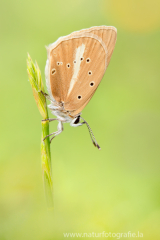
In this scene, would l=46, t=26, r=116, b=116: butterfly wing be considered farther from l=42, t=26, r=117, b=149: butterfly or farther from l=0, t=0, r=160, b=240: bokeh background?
l=0, t=0, r=160, b=240: bokeh background

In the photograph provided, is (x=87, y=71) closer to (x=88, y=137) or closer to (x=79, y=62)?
(x=79, y=62)

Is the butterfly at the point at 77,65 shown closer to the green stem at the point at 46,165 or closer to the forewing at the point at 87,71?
the forewing at the point at 87,71

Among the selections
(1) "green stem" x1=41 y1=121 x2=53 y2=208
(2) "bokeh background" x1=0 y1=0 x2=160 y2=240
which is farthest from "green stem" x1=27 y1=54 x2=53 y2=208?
(2) "bokeh background" x1=0 y1=0 x2=160 y2=240

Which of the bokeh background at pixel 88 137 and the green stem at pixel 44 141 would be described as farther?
the bokeh background at pixel 88 137

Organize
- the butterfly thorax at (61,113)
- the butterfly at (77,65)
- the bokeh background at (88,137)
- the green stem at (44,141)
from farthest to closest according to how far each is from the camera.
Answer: the bokeh background at (88,137), the butterfly thorax at (61,113), the butterfly at (77,65), the green stem at (44,141)

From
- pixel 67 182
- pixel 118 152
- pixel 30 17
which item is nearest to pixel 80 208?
pixel 67 182

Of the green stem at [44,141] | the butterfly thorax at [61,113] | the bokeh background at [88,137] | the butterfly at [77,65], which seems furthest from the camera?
the bokeh background at [88,137]

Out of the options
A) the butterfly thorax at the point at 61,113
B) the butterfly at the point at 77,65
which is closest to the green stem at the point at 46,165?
the butterfly at the point at 77,65
